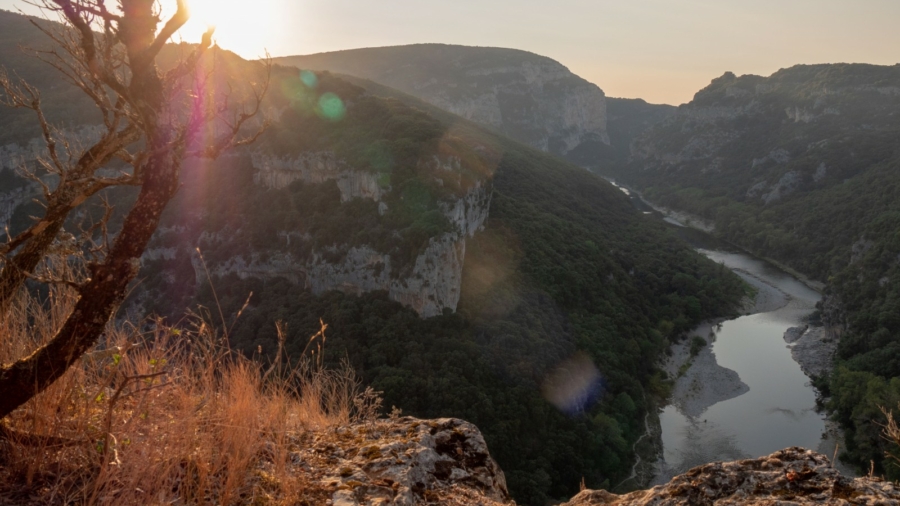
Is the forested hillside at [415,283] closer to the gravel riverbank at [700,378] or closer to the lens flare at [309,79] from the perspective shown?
the lens flare at [309,79]

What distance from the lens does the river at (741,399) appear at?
104 ft

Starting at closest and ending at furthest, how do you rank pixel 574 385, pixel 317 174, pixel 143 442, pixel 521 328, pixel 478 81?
Result: pixel 143 442, pixel 574 385, pixel 521 328, pixel 317 174, pixel 478 81

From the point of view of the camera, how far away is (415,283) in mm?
34000

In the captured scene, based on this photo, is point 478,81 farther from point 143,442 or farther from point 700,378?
point 143,442

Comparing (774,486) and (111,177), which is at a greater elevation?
(111,177)

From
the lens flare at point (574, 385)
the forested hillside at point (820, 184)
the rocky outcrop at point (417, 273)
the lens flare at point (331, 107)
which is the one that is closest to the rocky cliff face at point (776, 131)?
the forested hillside at point (820, 184)

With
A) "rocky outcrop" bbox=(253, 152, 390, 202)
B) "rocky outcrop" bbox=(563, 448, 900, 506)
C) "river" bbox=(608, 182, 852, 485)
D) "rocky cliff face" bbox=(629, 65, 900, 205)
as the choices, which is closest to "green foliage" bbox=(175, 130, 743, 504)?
"rocky outcrop" bbox=(253, 152, 390, 202)

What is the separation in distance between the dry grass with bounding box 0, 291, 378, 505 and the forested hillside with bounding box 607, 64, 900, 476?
2941cm

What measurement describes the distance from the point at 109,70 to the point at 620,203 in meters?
88.7

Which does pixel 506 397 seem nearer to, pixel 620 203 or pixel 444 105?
pixel 620 203

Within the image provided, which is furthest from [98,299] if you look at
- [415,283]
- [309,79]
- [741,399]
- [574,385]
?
[309,79]

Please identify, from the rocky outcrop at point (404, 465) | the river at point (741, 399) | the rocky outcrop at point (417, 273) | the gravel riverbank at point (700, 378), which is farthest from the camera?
the gravel riverbank at point (700, 378)

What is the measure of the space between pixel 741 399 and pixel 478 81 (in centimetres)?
15257

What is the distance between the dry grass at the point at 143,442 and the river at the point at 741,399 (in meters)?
30.9
